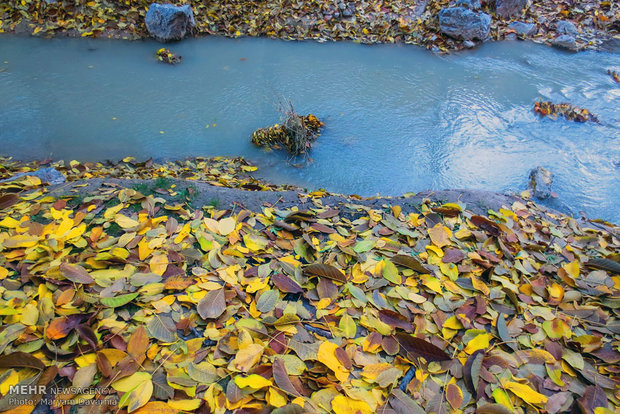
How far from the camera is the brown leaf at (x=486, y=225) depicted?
2.32m

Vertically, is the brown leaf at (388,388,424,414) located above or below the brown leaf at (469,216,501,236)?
below

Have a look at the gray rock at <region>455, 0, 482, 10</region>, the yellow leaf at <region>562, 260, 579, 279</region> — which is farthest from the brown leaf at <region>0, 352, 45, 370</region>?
the gray rock at <region>455, 0, 482, 10</region>

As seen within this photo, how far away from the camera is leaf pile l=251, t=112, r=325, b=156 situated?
3973mm

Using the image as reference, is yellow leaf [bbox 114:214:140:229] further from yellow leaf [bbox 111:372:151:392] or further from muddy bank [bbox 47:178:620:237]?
yellow leaf [bbox 111:372:151:392]

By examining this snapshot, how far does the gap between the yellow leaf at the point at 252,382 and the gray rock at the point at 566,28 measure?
26.0 ft

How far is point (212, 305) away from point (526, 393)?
1.31 metres

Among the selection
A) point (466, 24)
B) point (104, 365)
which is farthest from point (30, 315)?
point (466, 24)

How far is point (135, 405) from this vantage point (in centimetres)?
127

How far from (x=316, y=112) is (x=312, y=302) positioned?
11.1 ft

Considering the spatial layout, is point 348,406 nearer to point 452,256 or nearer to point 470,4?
point 452,256

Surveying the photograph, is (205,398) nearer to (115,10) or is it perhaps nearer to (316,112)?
(316,112)

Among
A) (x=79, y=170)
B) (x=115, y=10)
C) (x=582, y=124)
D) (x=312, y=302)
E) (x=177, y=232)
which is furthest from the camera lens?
(x=115, y=10)

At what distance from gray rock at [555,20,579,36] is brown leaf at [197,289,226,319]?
7.77 metres

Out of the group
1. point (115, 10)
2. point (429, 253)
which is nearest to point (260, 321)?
point (429, 253)
